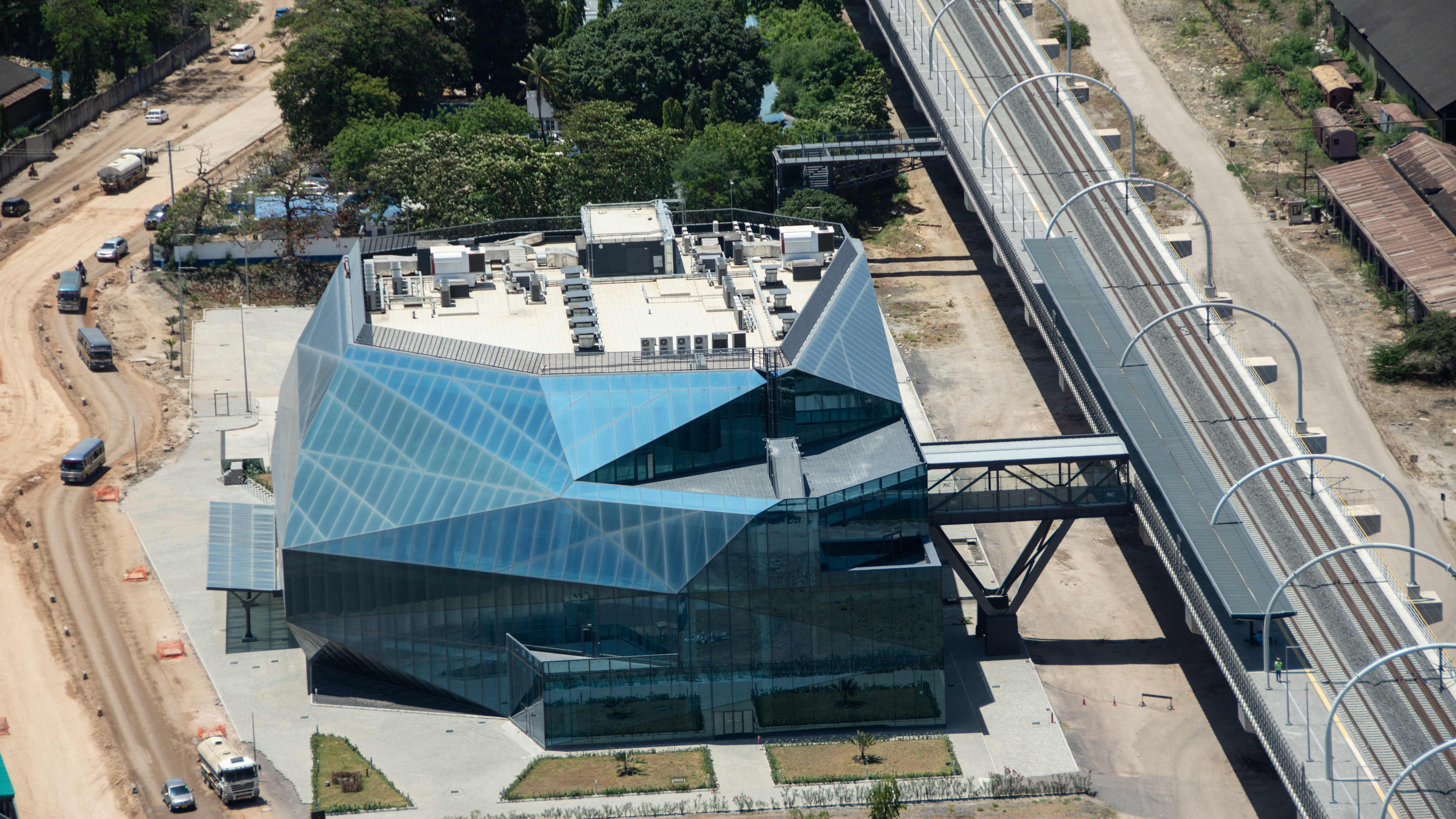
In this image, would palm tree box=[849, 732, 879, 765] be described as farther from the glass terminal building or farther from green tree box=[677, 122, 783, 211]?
green tree box=[677, 122, 783, 211]

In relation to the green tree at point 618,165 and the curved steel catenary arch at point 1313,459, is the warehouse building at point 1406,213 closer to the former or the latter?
the curved steel catenary arch at point 1313,459

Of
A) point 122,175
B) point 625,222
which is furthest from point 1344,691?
point 122,175

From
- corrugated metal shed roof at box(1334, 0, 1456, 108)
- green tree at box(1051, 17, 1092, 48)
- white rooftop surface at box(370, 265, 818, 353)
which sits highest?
white rooftop surface at box(370, 265, 818, 353)

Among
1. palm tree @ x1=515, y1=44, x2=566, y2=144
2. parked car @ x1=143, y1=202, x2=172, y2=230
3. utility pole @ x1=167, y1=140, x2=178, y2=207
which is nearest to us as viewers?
utility pole @ x1=167, y1=140, x2=178, y2=207

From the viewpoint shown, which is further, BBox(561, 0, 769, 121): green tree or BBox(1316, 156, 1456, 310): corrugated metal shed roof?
BBox(561, 0, 769, 121): green tree

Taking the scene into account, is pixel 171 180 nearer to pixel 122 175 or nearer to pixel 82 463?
pixel 122 175

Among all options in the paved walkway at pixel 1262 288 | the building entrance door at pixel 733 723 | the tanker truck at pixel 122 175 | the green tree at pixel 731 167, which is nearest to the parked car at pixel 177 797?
the building entrance door at pixel 733 723

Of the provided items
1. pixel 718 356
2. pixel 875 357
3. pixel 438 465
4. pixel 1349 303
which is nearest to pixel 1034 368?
pixel 1349 303

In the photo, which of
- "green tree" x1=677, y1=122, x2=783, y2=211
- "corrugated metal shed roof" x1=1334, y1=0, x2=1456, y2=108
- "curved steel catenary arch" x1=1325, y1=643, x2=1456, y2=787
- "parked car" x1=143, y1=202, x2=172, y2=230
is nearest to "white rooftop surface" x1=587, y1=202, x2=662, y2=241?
"green tree" x1=677, y1=122, x2=783, y2=211
